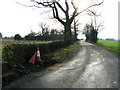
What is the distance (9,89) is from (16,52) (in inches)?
105

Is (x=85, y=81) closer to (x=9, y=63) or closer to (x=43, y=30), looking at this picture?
(x=9, y=63)

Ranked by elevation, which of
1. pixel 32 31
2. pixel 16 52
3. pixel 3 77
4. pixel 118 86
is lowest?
pixel 118 86

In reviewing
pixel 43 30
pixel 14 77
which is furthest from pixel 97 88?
Result: pixel 43 30

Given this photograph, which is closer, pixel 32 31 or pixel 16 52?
pixel 16 52

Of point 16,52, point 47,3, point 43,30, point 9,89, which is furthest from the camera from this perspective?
point 43,30

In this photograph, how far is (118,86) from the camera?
3.56 metres

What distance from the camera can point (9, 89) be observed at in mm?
3164

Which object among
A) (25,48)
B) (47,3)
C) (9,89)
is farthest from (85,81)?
(47,3)

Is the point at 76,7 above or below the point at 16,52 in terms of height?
above

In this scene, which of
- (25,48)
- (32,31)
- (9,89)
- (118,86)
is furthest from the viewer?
(32,31)

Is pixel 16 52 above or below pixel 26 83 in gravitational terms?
above

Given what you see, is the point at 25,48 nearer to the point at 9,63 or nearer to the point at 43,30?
the point at 9,63

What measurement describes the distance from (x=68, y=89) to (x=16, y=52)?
3.60m

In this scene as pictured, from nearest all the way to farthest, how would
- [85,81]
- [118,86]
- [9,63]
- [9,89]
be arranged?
[9,89], [118,86], [85,81], [9,63]
